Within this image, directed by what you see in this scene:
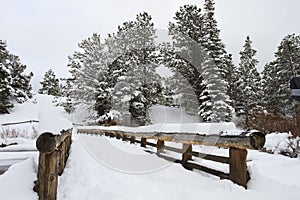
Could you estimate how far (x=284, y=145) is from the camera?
6137 mm

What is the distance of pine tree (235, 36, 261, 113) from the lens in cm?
2239

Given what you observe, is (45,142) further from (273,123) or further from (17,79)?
(17,79)

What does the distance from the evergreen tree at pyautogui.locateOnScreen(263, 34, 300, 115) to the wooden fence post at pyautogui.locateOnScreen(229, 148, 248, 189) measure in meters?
22.7

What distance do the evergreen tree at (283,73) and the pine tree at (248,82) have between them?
6.48 ft

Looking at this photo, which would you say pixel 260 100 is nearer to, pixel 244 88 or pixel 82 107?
pixel 244 88

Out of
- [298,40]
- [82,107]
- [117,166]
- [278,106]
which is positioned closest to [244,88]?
[278,106]

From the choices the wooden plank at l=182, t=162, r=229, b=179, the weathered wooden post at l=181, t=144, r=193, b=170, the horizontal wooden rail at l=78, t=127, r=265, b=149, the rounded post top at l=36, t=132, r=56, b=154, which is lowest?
the wooden plank at l=182, t=162, r=229, b=179

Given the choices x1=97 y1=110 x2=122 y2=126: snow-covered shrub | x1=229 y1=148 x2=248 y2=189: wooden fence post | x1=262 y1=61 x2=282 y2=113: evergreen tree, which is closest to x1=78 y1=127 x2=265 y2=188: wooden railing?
x1=229 y1=148 x2=248 y2=189: wooden fence post

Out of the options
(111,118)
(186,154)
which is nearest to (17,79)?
(111,118)

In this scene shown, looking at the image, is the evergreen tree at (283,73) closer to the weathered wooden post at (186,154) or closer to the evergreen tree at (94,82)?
the evergreen tree at (94,82)

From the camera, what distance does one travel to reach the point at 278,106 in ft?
78.0

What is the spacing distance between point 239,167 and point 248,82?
73.2 feet

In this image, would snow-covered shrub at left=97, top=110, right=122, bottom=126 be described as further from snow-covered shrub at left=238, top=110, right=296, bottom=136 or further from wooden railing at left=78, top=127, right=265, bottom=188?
wooden railing at left=78, top=127, right=265, bottom=188

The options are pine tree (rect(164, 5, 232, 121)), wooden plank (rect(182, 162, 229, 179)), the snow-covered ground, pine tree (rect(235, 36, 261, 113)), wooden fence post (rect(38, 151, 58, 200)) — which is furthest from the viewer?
pine tree (rect(235, 36, 261, 113))
